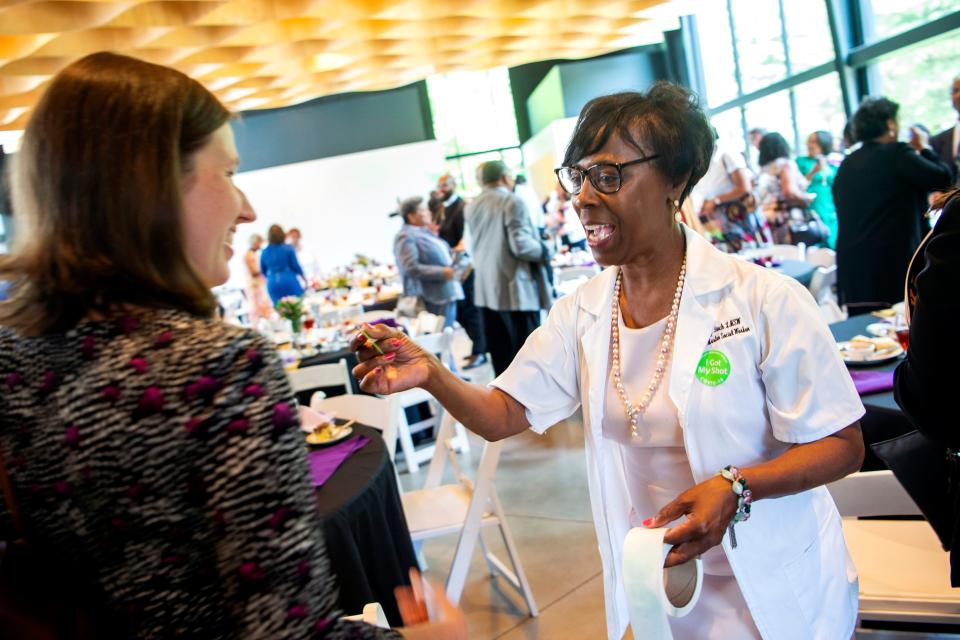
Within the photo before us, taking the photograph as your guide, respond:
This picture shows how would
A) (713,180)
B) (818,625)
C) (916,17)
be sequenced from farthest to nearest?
(916,17) → (713,180) → (818,625)

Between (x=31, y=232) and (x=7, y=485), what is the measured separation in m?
0.27

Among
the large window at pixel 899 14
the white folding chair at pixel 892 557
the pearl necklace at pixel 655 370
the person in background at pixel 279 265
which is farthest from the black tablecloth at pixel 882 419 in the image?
the person in background at pixel 279 265

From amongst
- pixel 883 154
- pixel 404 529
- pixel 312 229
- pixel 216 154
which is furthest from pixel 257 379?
pixel 312 229

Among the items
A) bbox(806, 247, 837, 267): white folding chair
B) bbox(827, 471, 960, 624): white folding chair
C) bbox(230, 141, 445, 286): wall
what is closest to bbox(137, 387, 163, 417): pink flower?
bbox(827, 471, 960, 624): white folding chair

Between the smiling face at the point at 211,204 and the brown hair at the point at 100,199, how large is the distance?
3 centimetres

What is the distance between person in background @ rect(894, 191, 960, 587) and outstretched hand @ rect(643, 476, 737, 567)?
40 cm

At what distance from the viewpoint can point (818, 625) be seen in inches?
55.7

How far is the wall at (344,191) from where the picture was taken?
16406mm

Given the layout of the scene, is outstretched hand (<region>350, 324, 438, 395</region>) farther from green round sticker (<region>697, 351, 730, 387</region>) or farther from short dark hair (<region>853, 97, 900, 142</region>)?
short dark hair (<region>853, 97, 900, 142</region>)

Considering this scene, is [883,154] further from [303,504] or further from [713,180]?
[303,504]

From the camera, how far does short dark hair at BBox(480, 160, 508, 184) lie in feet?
19.5

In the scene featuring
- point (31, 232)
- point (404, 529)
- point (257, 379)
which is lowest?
point (404, 529)

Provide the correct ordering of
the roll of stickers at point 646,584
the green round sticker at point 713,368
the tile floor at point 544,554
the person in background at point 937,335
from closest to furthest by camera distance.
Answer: the roll of stickers at point 646,584, the person in background at point 937,335, the green round sticker at point 713,368, the tile floor at point 544,554

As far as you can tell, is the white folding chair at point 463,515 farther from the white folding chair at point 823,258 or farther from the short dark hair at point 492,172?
the white folding chair at point 823,258
